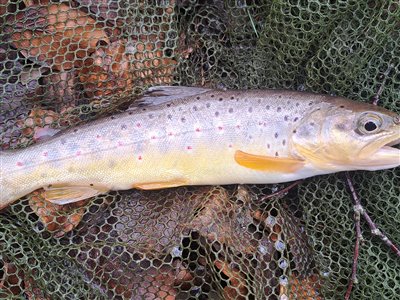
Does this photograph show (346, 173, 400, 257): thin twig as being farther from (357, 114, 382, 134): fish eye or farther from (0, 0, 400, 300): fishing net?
(357, 114, 382, 134): fish eye

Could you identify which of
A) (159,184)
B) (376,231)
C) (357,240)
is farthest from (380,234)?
(159,184)

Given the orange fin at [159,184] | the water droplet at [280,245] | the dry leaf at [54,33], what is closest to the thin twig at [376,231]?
the water droplet at [280,245]

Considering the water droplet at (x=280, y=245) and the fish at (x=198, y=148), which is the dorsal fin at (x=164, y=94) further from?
the water droplet at (x=280, y=245)

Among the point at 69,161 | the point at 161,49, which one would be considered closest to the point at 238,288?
the point at 69,161

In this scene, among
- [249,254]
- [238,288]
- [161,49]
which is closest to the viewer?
[238,288]

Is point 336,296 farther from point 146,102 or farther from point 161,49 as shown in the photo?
point 161,49

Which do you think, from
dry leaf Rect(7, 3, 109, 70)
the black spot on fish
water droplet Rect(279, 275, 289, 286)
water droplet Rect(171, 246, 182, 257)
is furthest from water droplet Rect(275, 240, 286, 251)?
dry leaf Rect(7, 3, 109, 70)
